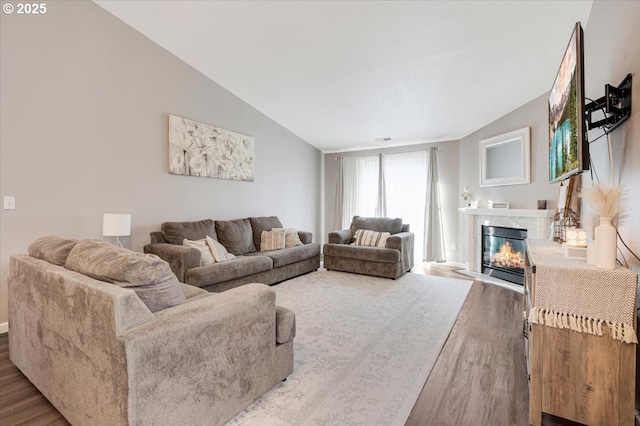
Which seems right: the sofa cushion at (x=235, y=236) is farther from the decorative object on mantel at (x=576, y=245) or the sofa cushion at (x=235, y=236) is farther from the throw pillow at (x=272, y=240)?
the decorative object on mantel at (x=576, y=245)

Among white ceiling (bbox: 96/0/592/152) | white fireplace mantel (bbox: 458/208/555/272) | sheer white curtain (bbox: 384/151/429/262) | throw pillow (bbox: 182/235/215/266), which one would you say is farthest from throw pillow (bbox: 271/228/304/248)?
white fireplace mantel (bbox: 458/208/555/272)

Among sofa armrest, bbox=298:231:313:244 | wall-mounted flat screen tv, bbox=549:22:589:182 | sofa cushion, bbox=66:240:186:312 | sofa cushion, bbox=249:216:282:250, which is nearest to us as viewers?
sofa cushion, bbox=66:240:186:312

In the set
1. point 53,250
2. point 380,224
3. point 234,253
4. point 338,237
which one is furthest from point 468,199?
point 53,250

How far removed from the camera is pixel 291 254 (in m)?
4.33

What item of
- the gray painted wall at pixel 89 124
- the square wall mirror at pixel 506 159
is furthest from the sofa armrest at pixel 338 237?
the square wall mirror at pixel 506 159

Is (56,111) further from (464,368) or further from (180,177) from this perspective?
(464,368)

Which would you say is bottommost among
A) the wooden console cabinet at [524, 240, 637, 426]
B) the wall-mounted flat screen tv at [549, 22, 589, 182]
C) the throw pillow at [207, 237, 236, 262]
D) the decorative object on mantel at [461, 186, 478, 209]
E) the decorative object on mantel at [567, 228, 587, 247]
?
the wooden console cabinet at [524, 240, 637, 426]

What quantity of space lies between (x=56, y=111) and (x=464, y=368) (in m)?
4.17

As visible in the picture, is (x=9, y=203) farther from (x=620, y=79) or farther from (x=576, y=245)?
(x=620, y=79)

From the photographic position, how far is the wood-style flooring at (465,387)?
158cm

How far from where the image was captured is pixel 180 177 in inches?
157

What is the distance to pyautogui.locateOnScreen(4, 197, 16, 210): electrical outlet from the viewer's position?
2.62 metres

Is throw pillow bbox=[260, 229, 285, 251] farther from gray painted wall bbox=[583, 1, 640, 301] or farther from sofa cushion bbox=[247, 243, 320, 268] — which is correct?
gray painted wall bbox=[583, 1, 640, 301]

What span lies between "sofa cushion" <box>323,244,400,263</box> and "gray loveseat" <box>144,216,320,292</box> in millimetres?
263
